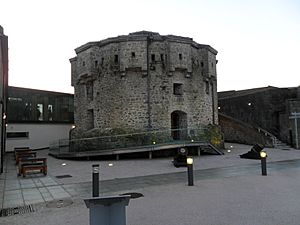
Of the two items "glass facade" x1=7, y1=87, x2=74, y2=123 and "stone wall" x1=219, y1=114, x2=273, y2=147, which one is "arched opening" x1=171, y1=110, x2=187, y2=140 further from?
"glass facade" x1=7, y1=87, x2=74, y2=123

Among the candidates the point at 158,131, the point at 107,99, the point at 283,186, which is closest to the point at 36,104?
the point at 107,99

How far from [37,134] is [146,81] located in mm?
13086

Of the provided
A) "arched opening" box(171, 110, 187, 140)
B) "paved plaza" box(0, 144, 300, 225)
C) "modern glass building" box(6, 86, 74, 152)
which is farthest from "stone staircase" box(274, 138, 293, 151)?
"modern glass building" box(6, 86, 74, 152)

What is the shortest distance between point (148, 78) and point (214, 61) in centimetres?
692

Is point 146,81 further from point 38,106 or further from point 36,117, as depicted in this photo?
point 36,117

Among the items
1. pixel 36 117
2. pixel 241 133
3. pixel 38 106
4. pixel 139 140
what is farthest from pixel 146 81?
pixel 36 117

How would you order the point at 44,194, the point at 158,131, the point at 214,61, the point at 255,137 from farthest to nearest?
the point at 255,137, the point at 214,61, the point at 158,131, the point at 44,194

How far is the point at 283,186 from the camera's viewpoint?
7.04 meters

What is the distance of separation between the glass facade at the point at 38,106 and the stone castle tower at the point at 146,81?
688 centimetres

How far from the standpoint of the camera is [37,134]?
2442 centimetres

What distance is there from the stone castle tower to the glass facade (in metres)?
6.88

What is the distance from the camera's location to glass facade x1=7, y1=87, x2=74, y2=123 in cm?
2334

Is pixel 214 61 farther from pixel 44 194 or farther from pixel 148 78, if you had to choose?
pixel 44 194

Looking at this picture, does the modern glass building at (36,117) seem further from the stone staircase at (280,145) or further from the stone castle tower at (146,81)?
the stone staircase at (280,145)
